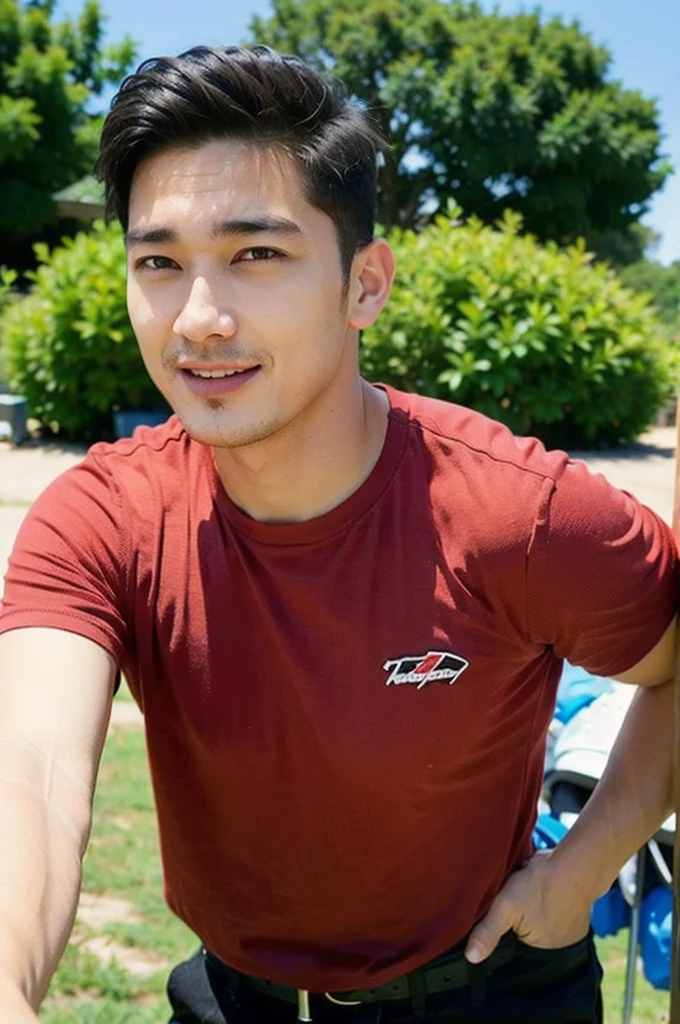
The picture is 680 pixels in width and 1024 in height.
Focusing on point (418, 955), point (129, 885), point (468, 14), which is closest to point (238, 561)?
point (418, 955)

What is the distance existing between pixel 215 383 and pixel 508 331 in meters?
9.05

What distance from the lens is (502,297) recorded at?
34.7ft

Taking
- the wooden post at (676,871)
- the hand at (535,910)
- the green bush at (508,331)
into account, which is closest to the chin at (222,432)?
the wooden post at (676,871)

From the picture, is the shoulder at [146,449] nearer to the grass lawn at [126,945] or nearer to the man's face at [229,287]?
the man's face at [229,287]

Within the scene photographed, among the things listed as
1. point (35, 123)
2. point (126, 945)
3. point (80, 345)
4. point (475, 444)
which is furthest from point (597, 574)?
point (35, 123)

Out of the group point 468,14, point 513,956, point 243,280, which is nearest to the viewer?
point 243,280

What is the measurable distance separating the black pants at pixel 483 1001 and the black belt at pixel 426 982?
0.01 m

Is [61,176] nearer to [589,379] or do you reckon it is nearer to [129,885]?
[589,379]

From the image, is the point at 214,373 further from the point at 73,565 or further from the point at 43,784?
the point at 43,784

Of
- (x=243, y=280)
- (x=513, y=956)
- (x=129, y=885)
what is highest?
(x=243, y=280)

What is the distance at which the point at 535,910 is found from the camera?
75.5 inches

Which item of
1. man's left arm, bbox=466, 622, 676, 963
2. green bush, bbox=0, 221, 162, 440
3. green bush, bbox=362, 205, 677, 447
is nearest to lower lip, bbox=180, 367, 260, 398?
man's left arm, bbox=466, 622, 676, 963

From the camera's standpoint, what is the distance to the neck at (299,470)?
5.91ft

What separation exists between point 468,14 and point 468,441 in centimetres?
3027
